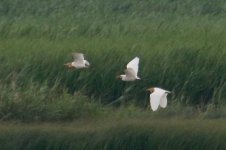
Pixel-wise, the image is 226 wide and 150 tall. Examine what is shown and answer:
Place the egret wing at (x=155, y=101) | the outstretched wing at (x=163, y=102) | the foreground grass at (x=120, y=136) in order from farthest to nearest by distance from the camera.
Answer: the outstretched wing at (x=163, y=102) < the egret wing at (x=155, y=101) < the foreground grass at (x=120, y=136)

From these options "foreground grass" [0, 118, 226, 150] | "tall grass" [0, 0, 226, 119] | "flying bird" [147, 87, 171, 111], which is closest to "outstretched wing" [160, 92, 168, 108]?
"flying bird" [147, 87, 171, 111]

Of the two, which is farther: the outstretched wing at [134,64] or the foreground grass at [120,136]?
the outstretched wing at [134,64]

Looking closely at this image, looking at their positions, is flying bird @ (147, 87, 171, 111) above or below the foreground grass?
above

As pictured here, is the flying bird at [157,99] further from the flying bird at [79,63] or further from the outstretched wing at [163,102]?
the flying bird at [79,63]

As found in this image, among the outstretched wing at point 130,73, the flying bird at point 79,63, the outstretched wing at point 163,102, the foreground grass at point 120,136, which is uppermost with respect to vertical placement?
the flying bird at point 79,63

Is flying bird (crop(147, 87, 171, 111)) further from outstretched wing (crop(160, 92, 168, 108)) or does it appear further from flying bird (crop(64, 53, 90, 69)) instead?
flying bird (crop(64, 53, 90, 69))

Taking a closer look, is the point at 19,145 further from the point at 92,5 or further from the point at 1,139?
the point at 92,5

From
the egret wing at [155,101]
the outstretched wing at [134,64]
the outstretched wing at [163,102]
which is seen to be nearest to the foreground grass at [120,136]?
the egret wing at [155,101]

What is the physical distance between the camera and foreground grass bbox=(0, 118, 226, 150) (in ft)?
42.0

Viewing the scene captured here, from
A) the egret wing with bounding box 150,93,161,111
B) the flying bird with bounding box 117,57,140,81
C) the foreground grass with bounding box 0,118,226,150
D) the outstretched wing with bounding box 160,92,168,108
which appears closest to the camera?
the foreground grass with bounding box 0,118,226,150

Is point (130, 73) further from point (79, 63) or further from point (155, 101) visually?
point (155, 101)

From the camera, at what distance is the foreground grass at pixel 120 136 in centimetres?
1281

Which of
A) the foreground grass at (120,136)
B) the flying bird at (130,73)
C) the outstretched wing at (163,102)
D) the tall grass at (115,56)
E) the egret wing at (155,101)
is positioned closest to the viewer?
the foreground grass at (120,136)

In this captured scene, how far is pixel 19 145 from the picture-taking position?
12742 millimetres
